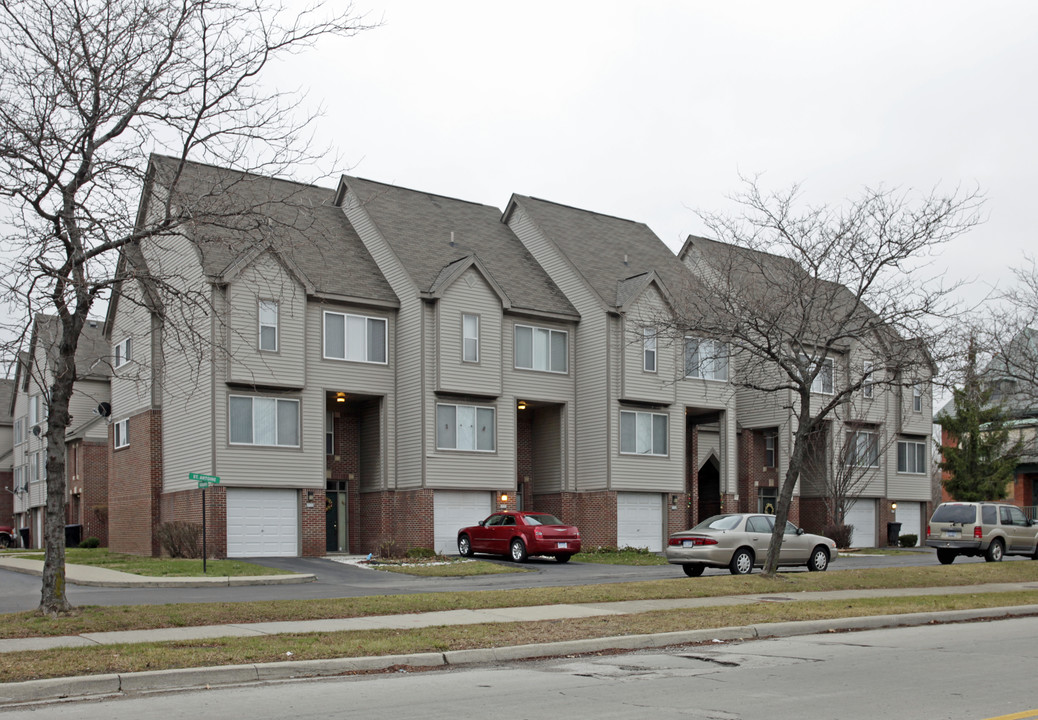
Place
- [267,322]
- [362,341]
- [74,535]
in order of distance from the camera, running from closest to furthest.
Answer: [267,322] → [362,341] → [74,535]

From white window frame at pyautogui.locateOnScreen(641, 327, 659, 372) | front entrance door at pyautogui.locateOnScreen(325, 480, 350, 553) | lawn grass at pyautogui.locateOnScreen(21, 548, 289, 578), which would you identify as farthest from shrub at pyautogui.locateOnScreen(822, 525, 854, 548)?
lawn grass at pyautogui.locateOnScreen(21, 548, 289, 578)

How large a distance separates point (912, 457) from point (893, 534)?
456cm

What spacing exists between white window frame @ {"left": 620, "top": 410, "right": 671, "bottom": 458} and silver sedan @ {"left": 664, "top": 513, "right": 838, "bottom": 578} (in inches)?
482

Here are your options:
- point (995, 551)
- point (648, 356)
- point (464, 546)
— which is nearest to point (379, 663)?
point (464, 546)

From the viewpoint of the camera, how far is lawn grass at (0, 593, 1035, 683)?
10.9 metres

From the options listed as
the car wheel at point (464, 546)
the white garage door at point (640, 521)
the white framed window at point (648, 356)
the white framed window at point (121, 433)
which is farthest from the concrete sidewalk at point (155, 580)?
the white framed window at point (648, 356)

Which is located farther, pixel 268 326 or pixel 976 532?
pixel 268 326

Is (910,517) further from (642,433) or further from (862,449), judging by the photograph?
(642,433)

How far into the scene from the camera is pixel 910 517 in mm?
50938

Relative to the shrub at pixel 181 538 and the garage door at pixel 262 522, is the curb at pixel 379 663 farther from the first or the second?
the garage door at pixel 262 522

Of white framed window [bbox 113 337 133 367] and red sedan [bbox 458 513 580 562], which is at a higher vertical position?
white framed window [bbox 113 337 133 367]

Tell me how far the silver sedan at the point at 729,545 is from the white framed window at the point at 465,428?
11526 millimetres

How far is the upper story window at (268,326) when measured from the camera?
32.5 m

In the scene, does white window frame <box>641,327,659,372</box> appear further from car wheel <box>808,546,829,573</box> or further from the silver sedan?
the silver sedan
